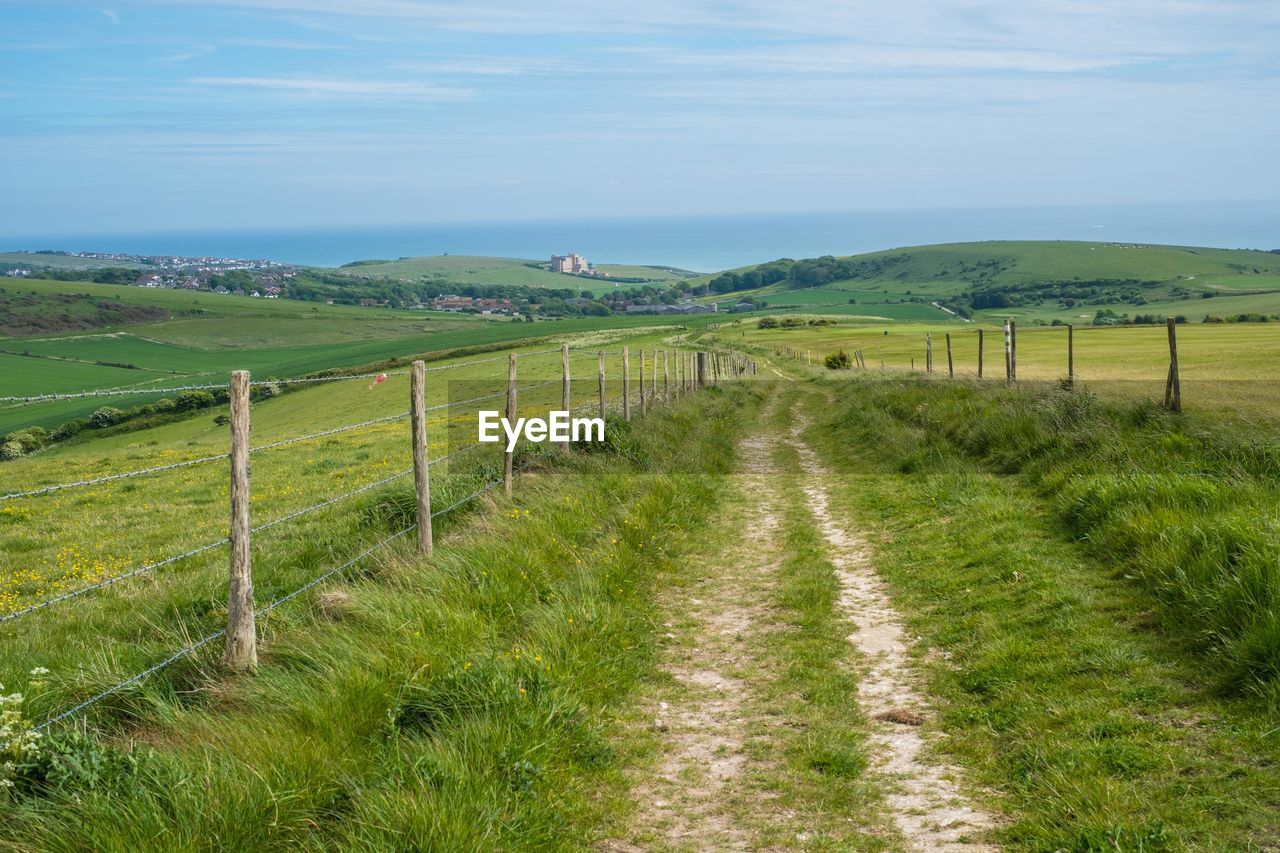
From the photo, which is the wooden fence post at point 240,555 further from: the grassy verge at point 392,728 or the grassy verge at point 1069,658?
the grassy verge at point 1069,658

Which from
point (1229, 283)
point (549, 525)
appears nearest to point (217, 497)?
point (549, 525)

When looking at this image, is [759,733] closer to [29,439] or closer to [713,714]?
[713,714]

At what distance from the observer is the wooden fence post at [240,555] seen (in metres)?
6.36

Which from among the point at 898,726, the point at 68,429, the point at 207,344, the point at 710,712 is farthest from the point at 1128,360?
the point at 207,344

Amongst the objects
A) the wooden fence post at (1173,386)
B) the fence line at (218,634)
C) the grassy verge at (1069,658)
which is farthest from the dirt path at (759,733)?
the wooden fence post at (1173,386)

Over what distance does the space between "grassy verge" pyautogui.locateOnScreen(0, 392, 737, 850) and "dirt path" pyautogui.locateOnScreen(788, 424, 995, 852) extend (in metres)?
1.58

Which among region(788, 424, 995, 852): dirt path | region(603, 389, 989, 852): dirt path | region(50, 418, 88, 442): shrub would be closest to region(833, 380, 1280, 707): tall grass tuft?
region(788, 424, 995, 852): dirt path

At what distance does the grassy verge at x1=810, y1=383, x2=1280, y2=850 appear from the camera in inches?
196

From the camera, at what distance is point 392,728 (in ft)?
18.4

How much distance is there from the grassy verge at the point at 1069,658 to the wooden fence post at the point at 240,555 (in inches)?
177

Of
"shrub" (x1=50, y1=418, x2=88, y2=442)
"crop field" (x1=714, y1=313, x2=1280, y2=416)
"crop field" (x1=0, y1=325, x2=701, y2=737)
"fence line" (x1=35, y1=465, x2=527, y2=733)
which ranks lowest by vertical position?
"shrub" (x1=50, y1=418, x2=88, y2=442)

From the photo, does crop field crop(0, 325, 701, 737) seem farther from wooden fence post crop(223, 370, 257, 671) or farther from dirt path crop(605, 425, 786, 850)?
dirt path crop(605, 425, 786, 850)

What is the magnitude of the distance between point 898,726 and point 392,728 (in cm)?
322

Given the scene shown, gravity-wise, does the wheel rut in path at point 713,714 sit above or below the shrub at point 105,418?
above
